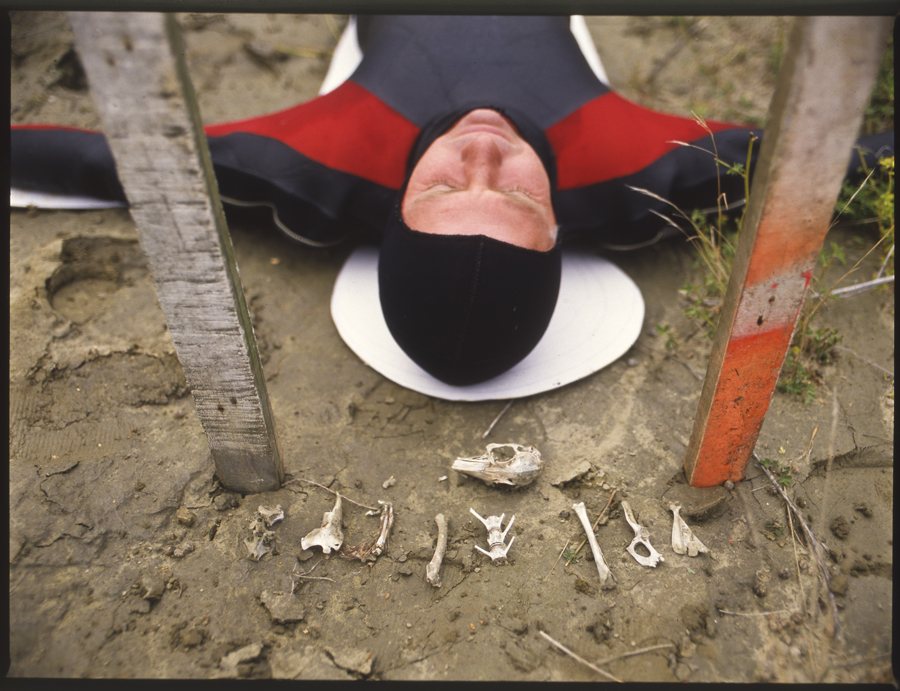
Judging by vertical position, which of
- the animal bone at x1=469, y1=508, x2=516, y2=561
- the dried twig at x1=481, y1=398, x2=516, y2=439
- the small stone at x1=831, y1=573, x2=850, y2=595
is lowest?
the dried twig at x1=481, y1=398, x2=516, y2=439

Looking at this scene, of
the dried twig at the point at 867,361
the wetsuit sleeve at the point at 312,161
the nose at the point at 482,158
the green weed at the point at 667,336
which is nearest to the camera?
the nose at the point at 482,158

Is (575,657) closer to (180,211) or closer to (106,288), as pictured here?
(180,211)

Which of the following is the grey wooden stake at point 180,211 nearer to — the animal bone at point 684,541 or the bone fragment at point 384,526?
the bone fragment at point 384,526

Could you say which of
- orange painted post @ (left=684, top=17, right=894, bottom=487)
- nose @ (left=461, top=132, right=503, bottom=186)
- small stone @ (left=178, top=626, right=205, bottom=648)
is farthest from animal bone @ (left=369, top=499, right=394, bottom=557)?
nose @ (left=461, top=132, right=503, bottom=186)

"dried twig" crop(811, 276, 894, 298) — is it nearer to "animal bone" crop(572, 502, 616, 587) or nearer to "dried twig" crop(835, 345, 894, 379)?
"dried twig" crop(835, 345, 894, 379)

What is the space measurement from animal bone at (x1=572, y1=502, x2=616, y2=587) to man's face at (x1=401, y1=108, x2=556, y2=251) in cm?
84

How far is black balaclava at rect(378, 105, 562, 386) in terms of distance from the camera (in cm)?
177

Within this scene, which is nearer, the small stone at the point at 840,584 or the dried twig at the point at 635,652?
the dried twig at the point at 635,652

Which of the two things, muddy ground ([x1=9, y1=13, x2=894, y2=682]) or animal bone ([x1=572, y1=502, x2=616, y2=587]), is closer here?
muddy ground ([x1=9, y1=13, x2=894, y2=682])

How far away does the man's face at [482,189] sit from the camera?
1.88 metres

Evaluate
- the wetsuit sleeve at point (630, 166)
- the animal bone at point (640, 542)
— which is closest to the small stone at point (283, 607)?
the animal bone at point (640, 542)

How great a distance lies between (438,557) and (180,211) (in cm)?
110

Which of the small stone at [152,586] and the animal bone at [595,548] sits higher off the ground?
the animal bone at [595,548]

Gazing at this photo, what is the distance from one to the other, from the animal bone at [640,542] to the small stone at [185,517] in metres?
1.25
